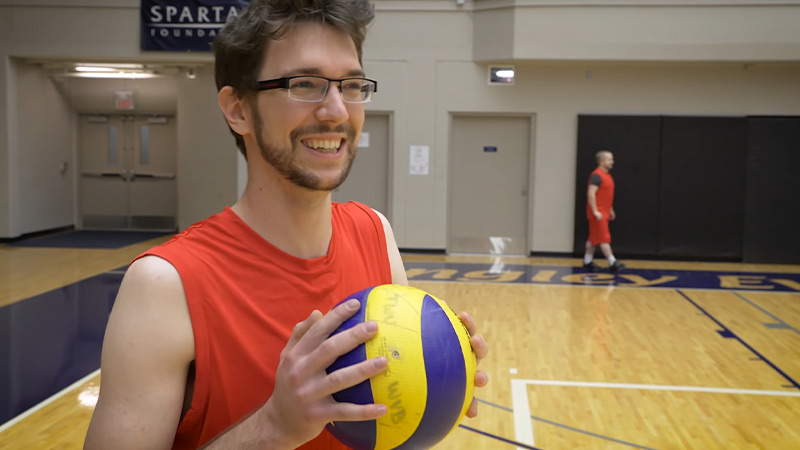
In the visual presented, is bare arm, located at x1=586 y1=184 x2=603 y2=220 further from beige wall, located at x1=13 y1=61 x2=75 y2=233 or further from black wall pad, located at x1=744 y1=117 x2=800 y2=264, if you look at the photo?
beige wall, located at x1=13 y1=61 x2=75 y2=233

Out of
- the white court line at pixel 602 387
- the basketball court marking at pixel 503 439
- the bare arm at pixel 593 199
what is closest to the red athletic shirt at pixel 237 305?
the basketball court marking at pixel 503 439

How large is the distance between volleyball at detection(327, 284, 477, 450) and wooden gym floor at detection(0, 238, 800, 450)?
329cm

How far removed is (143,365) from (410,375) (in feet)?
1.35

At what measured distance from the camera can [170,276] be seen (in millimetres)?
1192

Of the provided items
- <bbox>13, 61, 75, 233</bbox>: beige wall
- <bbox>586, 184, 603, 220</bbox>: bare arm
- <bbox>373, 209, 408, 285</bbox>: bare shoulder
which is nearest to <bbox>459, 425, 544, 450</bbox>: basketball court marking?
<bbox>373, 209, 408, 285</bbox>: bare shoulder

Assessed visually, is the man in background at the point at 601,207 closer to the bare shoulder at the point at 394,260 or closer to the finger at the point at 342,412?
the bare shoulder at the point at 394,260

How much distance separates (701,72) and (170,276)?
1257 centimetres

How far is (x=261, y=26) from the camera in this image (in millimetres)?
1260

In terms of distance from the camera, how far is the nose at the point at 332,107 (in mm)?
1260

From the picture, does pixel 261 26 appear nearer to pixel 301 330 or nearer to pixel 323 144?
pixel 323 144

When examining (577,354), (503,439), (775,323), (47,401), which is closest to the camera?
(503,439)

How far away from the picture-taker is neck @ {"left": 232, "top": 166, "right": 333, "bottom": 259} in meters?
1.35

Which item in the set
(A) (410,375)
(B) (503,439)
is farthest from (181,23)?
(A) (410,375)

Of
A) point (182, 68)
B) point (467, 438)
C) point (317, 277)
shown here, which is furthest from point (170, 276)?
point (182, 68)
